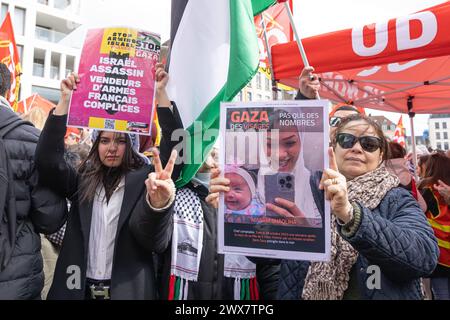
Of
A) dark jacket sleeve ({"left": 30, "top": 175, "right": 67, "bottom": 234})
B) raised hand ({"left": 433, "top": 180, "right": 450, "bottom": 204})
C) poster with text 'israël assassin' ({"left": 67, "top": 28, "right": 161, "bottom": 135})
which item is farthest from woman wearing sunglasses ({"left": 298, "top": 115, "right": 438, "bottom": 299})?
raised hand ({"left": 433, "top": 180, "right": 450, "bottom": 204})

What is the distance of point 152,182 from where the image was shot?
1.43 metres

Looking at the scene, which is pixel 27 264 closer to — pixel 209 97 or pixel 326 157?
pixel 209 97

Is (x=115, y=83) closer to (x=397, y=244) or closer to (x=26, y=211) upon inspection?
(x=26, y=211)

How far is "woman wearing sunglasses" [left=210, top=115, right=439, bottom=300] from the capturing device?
1.20 meters

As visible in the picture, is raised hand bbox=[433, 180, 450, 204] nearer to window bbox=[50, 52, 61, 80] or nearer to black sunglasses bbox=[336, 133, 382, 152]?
black sunglasses bbox=[336, 133, 382, 152]

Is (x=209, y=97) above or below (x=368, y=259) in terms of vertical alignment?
above

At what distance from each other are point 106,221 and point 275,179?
0.90 m

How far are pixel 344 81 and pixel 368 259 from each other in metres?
3.41

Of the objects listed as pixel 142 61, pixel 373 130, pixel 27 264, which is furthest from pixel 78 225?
pixel 373 130

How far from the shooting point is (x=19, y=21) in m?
25.3

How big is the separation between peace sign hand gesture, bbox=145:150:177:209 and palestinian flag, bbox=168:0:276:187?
0.34 meters

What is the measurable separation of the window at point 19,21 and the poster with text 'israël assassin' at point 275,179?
97.7 ft

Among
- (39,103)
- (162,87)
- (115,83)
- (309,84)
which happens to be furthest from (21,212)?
(39,103)

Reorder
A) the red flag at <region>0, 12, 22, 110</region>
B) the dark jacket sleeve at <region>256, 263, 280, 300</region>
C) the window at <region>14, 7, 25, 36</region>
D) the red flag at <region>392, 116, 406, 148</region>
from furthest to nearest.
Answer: the window at <region>14, 7, 25, 36</region>
the red flag at <region>392, 116, 406, 148</region>
the red flag at <region>0, 12, 22, 110</region>
the dark jacket sleeve at <region>256, 263, 280, 300</region>
